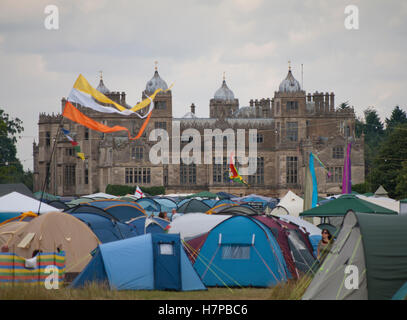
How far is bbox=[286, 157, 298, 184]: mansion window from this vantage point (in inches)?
2874

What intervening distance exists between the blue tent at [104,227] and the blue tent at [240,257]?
365 cm

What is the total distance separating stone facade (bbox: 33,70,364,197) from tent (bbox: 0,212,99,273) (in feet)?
166

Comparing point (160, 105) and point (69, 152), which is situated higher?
point (160, 105)

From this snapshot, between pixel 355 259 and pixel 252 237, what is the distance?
16.3 ft

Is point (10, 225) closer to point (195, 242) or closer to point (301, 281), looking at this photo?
point (195, 242)

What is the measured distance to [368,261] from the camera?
14055 mm

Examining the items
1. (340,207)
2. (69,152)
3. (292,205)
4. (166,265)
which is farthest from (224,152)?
(166,265)

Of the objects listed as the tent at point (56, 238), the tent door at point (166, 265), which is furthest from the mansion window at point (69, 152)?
the tent door at point (166, 265)

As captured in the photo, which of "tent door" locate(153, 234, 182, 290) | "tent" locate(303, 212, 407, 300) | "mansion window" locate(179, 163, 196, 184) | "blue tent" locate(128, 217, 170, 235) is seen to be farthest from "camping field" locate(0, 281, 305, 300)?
"mansion window" locate(179, 163, 196, 184)

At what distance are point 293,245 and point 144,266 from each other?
176 inches

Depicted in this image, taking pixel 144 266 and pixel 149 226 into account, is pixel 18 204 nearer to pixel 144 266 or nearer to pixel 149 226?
pixel 149 226

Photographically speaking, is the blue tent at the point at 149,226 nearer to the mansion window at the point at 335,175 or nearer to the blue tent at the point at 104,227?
the blue tent at the point at 104,227

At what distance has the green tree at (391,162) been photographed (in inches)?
2339
